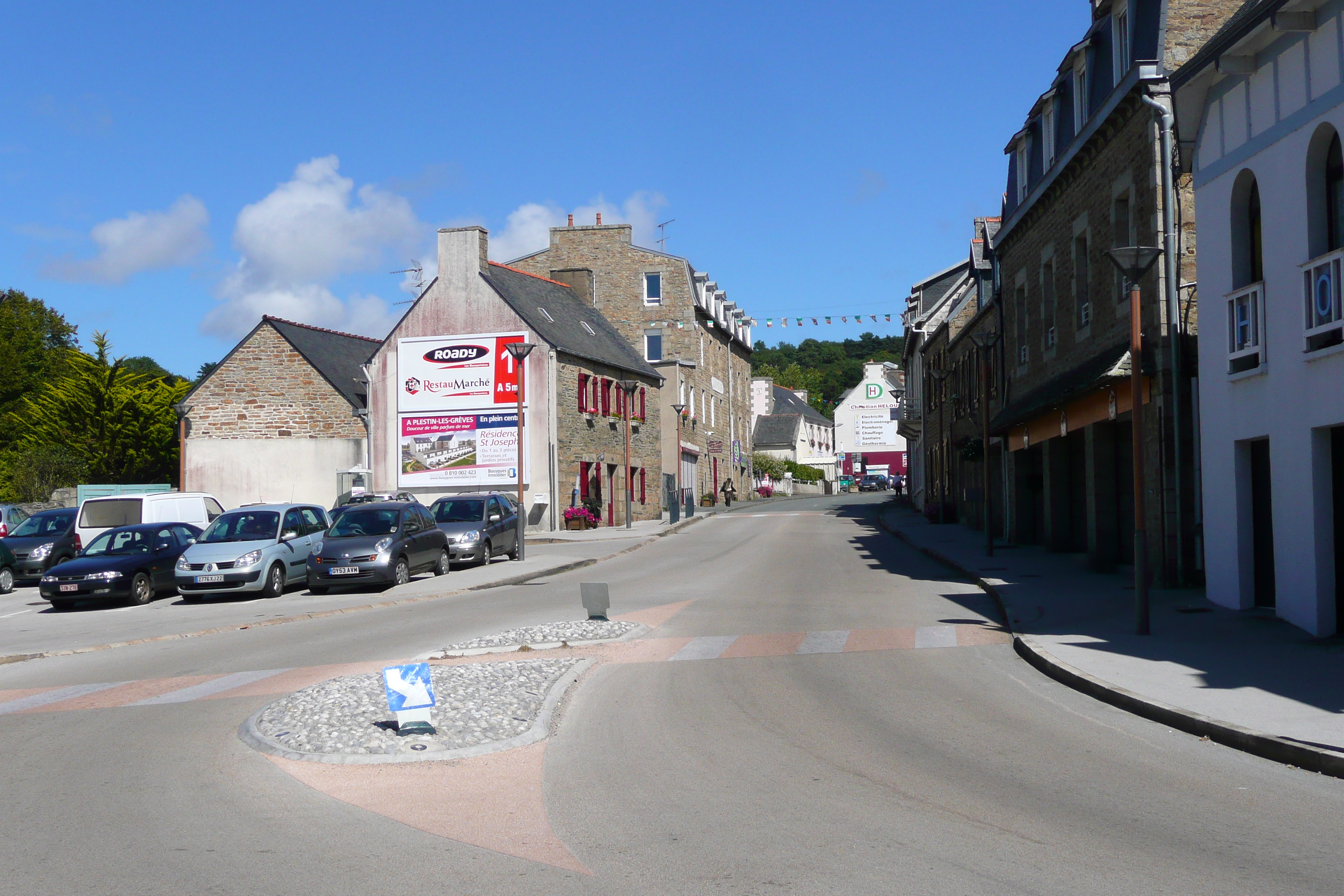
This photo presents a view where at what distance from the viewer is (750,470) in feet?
249

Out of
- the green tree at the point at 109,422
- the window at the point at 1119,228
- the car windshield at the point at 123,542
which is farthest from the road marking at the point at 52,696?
the green tree at the point at 109,422

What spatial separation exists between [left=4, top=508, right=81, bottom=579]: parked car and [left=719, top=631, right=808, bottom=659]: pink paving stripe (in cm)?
1734

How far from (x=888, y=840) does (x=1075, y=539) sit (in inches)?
769

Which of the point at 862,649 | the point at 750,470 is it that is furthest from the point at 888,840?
the point at 750,470

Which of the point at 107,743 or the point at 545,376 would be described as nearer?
the point at 107,743

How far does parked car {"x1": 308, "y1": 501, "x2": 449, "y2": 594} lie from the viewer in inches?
822

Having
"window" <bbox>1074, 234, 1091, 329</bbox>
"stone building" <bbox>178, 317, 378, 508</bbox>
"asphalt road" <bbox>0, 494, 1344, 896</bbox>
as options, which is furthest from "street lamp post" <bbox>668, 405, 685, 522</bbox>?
"asphalt road" <bbox>0, 494, 1344, 896</bbox>

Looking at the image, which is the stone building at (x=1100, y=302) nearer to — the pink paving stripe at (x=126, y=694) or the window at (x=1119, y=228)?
the window at (x=1119, y=228)

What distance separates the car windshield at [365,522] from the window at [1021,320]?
14373 mm

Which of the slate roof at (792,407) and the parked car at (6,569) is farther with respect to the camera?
the slate roof at (792,407)

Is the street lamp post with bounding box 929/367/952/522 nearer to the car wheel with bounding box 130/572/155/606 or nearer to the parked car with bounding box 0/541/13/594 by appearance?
the car wheel with bounding box 130/572/155/606

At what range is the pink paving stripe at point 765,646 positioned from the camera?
12.6 meters

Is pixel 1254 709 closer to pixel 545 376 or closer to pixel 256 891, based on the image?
pixel 256 891

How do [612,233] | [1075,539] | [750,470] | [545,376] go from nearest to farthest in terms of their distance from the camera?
[1075,539]
[545,376]
[612,233]
[750,470]
